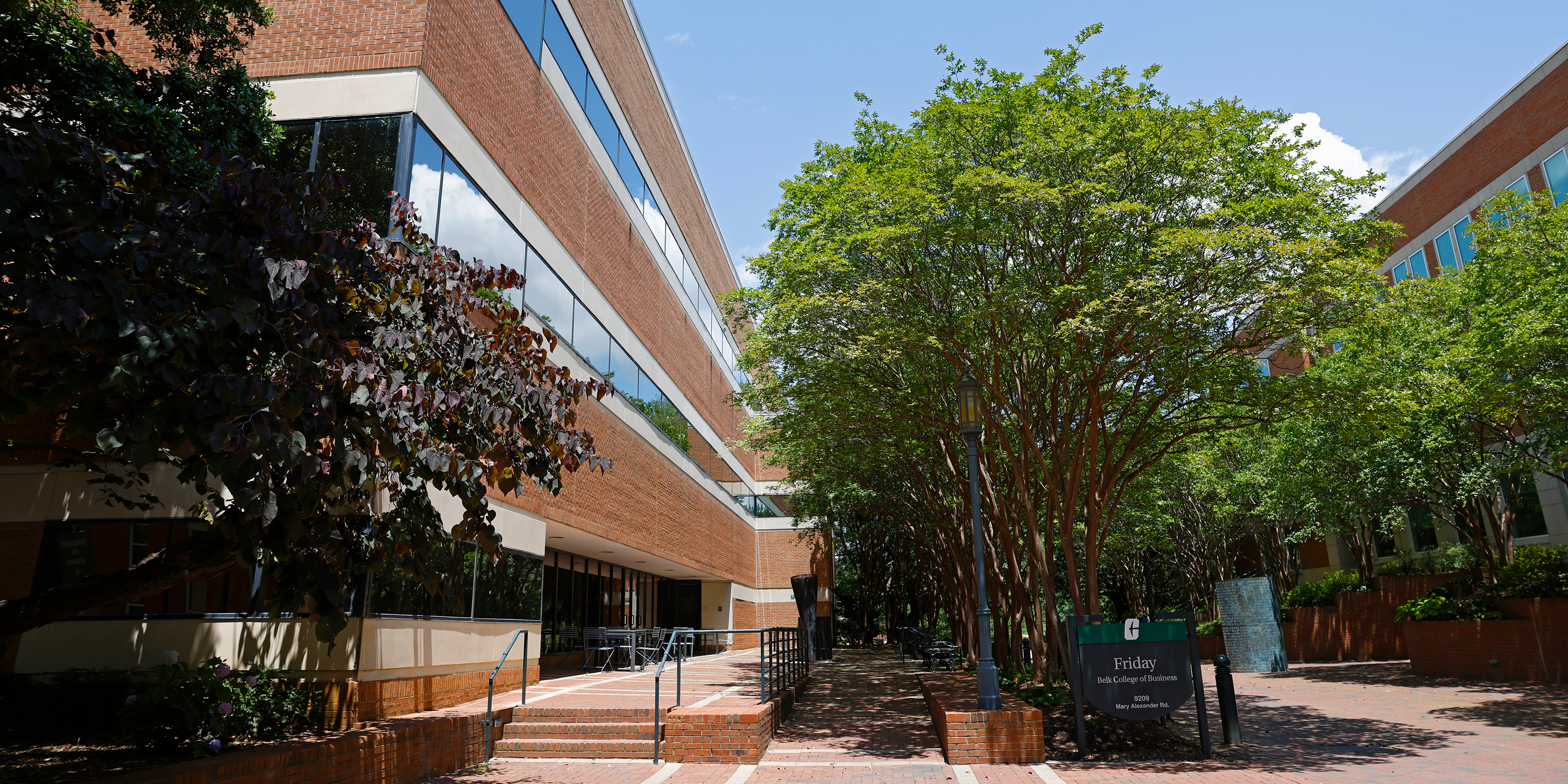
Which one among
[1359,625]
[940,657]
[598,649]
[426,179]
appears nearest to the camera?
[426,179]

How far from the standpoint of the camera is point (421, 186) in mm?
12664

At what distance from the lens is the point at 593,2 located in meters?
21.6

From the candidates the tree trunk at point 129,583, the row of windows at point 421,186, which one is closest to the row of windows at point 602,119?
the row of windows at point 421,186

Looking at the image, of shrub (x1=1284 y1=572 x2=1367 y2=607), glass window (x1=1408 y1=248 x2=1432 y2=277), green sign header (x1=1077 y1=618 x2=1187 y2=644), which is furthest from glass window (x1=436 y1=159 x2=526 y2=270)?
glass window (x1=1408 y1=248 x2=1432 y2=277)

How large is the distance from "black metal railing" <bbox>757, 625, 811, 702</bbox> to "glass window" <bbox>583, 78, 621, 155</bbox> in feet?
42.0

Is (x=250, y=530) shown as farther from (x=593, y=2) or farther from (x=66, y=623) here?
(x=593, y=2)

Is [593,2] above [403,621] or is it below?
above

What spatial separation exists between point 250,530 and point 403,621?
6.98 meters

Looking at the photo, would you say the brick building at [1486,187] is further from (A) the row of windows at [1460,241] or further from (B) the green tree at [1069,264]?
(B) the green tree at [1069,264]

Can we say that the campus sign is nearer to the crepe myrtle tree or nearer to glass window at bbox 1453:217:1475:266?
the crepe myrtle tree

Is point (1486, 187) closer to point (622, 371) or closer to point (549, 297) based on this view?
point (622, 371)

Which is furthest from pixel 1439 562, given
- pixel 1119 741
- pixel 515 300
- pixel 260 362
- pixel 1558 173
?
pixel 260 362

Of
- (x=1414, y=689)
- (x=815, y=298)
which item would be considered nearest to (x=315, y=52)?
(x=815, y=298)

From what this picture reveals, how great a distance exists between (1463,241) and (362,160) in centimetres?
3648
